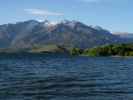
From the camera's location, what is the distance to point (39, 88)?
68188 millimetres

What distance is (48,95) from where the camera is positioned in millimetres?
58812

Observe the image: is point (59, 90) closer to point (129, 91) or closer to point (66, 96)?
point (66, 96)

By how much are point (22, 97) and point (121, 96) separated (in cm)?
1484

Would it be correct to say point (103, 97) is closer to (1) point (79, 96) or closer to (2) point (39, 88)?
(1) point (79, 96)

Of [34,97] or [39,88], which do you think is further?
[39,88]

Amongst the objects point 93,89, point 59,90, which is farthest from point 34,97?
point 93,89

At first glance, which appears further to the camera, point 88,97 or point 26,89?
point 26,89

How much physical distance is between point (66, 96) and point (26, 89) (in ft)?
34.6

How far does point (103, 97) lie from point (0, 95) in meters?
15.3

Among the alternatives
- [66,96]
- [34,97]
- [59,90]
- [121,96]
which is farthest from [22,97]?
[121,96]

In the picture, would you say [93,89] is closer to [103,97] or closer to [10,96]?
Result: [103,97]

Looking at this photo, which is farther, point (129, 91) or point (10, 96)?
point (129, 91)

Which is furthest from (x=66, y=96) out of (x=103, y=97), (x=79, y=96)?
(x=103, y=97)

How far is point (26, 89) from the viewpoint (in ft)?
218
